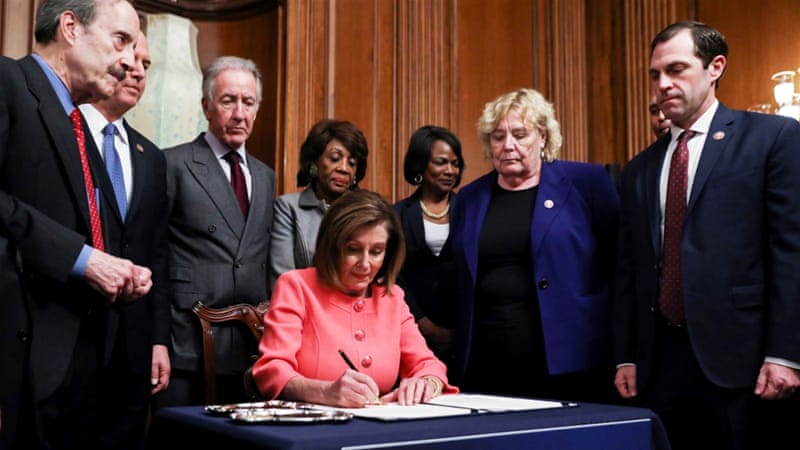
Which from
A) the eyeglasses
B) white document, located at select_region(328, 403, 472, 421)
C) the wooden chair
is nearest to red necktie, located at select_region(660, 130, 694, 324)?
white document, located at select_region(328, 403, 472, 421)

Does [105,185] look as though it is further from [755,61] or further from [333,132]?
[755,61]

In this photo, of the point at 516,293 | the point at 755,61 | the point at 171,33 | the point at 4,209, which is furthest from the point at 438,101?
the point at 4,209

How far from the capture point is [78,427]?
90.4 inches

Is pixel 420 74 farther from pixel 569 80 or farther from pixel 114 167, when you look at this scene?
pixel 114 167

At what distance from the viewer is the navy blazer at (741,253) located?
7.92 feet

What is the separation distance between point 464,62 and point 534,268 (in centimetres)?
298

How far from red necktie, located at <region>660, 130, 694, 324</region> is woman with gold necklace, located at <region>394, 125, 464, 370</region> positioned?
103cm

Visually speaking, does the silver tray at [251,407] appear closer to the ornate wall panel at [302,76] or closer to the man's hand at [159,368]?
the man's hand at [159,368]

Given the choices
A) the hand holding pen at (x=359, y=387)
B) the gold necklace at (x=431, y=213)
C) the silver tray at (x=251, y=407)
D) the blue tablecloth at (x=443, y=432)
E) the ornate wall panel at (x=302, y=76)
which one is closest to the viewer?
the blue tablecloth at (x=443, y=432)

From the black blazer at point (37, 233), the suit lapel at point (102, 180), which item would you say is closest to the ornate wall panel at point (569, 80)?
the suit lapel at point (102, 180)

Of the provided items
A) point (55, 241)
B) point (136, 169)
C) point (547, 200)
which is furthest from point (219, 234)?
point (547, 200)

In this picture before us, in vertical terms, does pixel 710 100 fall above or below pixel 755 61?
below

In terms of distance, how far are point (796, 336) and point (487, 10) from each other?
3.89 metres

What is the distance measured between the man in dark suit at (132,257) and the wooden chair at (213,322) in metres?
Answer: 0.13
